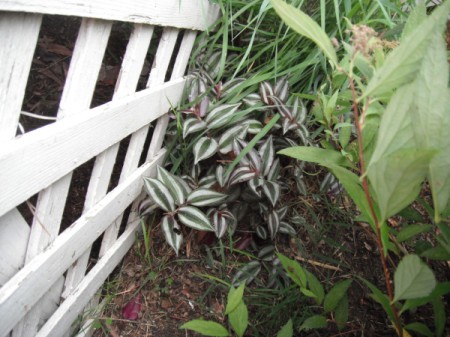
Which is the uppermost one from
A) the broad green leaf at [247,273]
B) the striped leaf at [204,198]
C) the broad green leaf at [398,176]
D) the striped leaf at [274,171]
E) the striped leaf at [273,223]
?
the broad green leaf at [398,176]

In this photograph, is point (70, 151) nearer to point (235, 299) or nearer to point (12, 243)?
point (12, 243)

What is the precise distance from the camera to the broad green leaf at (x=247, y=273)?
123cm

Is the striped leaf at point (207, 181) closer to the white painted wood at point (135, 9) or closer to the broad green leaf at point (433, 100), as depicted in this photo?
the white painted wood at point (135, 9)

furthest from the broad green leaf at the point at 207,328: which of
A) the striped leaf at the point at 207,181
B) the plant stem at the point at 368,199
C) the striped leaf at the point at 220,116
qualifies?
the striped leaf at the point at 220,116

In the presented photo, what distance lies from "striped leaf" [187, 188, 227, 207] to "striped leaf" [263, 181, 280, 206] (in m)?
0.15

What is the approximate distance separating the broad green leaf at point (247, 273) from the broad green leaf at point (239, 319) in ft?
1.37

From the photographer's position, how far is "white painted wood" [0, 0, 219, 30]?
0.52 meters

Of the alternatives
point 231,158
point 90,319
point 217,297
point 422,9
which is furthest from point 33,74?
point 422,9

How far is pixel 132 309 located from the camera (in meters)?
1.20

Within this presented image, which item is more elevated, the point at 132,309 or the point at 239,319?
the point at 239,319

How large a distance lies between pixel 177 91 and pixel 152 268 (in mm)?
716

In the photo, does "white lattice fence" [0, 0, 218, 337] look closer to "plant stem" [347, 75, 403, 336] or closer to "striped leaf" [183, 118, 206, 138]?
"striped leaf" [183, 118, 206, 138]

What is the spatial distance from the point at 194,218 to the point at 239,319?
1.45ft

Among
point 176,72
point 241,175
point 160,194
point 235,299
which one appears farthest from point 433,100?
point 176,72
